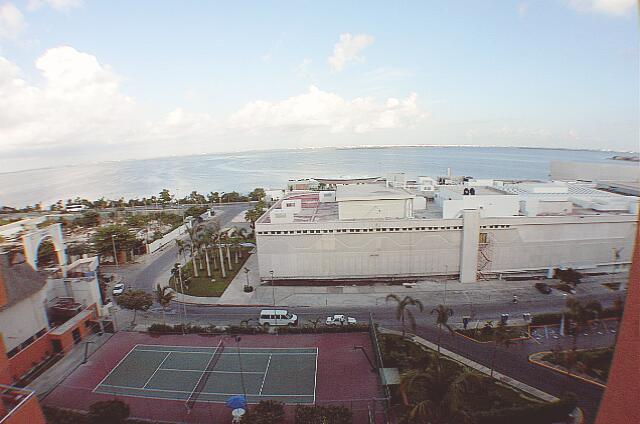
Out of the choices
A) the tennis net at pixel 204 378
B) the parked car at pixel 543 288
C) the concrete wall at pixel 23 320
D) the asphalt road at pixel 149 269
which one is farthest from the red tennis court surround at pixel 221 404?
the parked car at pixel 543 288

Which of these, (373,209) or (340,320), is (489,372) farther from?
(373,209)

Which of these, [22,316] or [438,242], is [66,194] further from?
[438,242]

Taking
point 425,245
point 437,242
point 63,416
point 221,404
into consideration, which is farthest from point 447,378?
point 63,416

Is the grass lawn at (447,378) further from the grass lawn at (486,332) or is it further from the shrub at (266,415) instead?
the shrub at (266,415)

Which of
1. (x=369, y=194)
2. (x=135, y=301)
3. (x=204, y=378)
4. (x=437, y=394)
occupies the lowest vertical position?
(x=204, y=378)

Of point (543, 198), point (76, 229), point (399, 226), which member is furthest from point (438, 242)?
point (76, 229)

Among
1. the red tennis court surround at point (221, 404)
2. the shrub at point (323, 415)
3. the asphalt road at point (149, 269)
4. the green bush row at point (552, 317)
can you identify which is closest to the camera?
the shrub at point (323, 415)
